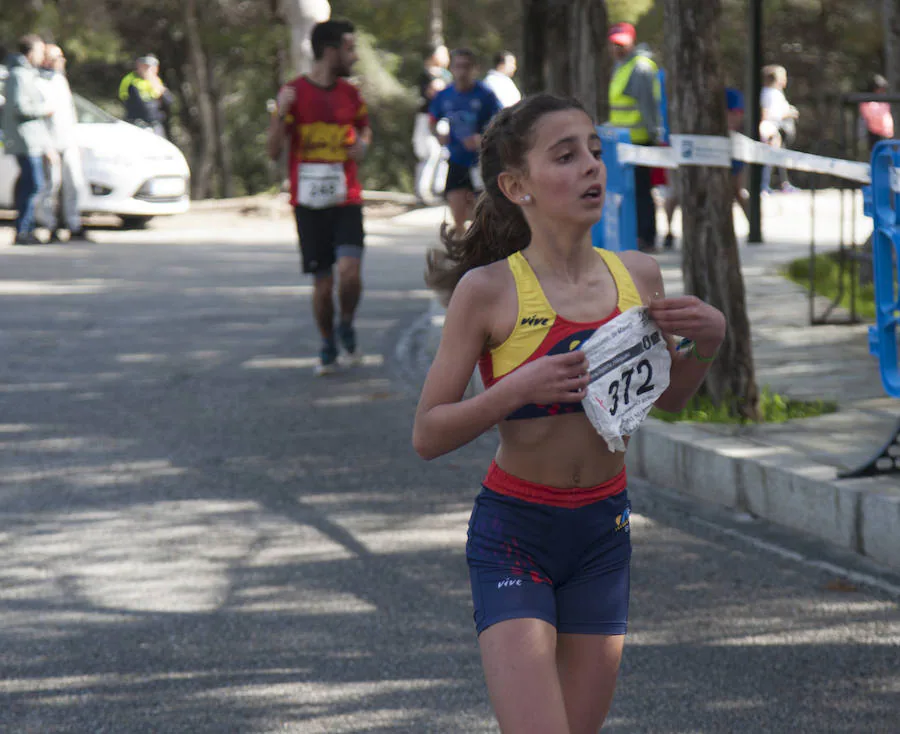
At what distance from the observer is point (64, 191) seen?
1762cm

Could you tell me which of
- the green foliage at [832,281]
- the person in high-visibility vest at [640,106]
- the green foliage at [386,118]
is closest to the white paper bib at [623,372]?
the green foliage at [832,281]

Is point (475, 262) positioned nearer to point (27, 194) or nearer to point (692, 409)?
point (692, 409)

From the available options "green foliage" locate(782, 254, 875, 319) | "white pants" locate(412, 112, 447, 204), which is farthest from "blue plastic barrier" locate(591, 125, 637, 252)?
"white pants" locate(412, 112, 447, 204)

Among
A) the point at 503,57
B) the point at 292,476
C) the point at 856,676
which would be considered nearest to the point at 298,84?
the point at 292,476

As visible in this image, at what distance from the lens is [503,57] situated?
1678 centimetres

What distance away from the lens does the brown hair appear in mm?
3100

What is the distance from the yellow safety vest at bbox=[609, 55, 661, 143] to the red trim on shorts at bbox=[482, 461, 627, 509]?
37.2 feet

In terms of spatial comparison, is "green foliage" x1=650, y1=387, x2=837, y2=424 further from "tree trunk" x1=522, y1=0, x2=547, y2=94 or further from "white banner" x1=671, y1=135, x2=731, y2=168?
"tree trunk" x1=522, y1=0, x2=547, y2=94

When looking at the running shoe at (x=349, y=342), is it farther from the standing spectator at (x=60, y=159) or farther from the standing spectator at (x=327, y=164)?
the standing spectator at (x=60, y=159)

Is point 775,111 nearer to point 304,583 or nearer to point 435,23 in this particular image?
point 435,23

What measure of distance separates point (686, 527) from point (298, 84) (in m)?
4.43

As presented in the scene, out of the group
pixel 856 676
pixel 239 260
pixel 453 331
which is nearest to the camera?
pixel 453 331

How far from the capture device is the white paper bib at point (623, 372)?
9.65 ft

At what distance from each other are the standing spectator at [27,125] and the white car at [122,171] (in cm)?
113
